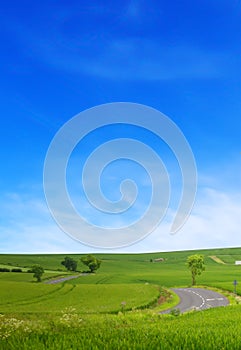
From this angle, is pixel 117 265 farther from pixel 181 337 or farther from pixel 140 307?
pixel 181 337

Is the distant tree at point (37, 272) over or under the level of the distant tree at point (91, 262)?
under

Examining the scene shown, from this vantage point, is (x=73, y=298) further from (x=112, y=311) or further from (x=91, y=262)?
(x=91, y=262)

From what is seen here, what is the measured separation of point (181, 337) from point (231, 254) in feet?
554

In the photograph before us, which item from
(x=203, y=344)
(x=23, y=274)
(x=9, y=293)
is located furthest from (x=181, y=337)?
(x=23, y=274)

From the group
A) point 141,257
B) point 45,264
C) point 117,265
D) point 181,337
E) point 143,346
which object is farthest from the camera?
point 141,257

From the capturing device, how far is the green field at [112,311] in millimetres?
9969

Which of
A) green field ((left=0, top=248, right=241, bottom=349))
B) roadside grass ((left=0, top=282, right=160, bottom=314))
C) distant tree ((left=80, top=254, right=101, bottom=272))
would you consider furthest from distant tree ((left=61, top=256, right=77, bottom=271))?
roadside grass ((left=0, top=282, right=160, bottom=314))

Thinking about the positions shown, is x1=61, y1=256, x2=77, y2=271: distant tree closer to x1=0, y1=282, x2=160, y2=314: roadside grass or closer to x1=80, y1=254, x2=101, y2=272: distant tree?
x1=80, y1=254, x2=101, y2=272: distant tree

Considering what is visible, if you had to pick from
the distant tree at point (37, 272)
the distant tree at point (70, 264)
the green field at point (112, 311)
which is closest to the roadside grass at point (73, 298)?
the green field at point (112, 311)

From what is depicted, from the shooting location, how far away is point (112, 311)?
44.0 m

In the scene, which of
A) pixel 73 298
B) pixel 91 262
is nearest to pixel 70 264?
pixel 91 262

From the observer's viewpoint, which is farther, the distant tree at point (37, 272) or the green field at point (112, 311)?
the distant tree at point (37, 272)

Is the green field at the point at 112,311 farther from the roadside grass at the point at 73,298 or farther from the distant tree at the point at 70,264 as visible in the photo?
the distant tree at the point at 70,264

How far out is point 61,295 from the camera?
6288 centimetres
